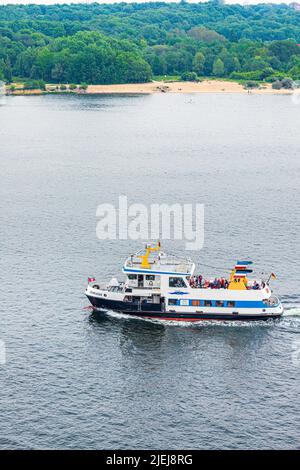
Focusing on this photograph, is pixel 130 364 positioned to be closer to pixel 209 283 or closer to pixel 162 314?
pixel 162 314

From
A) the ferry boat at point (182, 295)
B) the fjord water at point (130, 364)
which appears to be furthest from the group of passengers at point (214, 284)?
the fjord water at point (130, 364)

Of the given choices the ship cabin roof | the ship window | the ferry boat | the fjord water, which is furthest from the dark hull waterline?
the ship cabin roof

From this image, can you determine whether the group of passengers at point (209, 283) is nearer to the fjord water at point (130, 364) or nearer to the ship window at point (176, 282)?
the ship window at point (176, 282)

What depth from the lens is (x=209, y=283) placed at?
123938 millimetres

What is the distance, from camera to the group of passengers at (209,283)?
123 m

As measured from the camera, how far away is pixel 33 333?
381ft

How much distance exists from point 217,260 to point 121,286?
84.8 ft

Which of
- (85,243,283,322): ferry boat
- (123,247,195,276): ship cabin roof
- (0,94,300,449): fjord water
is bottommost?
(0,94,300,449): fjord water

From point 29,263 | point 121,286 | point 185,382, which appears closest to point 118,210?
point 29,263

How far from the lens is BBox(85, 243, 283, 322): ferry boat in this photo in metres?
122

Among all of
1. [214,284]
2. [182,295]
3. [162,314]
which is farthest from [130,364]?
[214,284]

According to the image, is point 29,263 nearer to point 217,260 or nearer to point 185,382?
point 217,260

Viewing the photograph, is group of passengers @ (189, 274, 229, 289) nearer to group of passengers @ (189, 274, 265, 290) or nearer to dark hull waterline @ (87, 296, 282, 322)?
group of passengers @ (189, 274, 265, 290)
